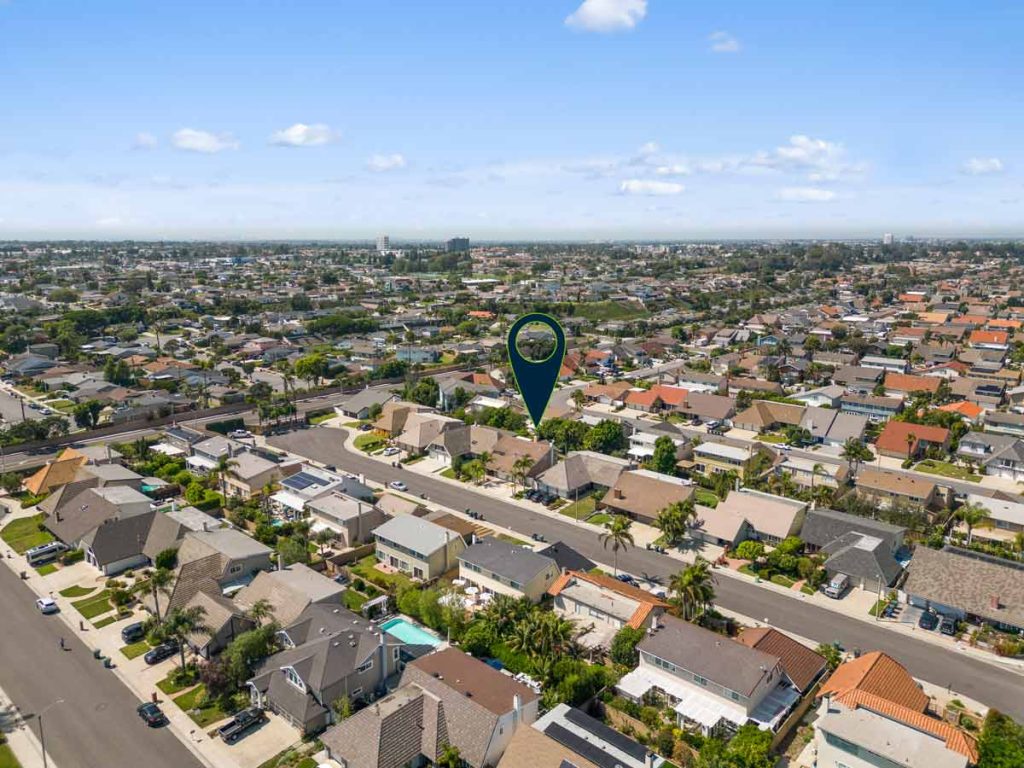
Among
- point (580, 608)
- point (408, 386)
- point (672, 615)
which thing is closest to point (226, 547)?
point (580, 608)

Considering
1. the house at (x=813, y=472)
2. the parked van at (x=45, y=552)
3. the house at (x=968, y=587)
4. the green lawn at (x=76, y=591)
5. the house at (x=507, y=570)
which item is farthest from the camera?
the house at (x=813, y=472)

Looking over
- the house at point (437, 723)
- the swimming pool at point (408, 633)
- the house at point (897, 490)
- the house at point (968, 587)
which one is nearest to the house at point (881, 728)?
the house at point (968, 587)

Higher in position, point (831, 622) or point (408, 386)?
point (408, 386)

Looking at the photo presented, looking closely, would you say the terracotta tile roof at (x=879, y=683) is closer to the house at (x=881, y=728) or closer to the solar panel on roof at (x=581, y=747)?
the house at (x=881, y=728)

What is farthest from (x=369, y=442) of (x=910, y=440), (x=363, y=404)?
(x=910, y=440)

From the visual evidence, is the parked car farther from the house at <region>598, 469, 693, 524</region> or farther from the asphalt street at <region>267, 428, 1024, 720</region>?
the house at <region>598, 469, 693, 524</region>

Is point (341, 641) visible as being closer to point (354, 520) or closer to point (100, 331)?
point (354, 520)

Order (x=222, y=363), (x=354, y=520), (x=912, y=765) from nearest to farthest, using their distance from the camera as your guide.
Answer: (x=912, y=765) → (x=354, y=520) → (x=222, y=363)
